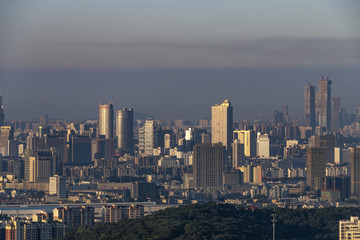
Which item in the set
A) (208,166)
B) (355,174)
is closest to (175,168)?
(208,166)

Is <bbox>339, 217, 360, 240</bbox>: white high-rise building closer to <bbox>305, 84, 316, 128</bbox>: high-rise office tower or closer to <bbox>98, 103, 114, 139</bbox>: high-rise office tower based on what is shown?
<bbox>98, 103, 114, 139</bbox>: high-rise office tower

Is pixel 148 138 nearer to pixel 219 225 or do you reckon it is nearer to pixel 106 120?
pixel 106 120

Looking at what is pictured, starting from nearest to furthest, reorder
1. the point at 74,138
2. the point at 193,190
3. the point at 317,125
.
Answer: the point at 193,190 < the point at 74,138 < the point at 317,125

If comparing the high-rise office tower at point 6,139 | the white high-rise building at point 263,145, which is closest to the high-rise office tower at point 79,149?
the high-rise office tower at point 6,139

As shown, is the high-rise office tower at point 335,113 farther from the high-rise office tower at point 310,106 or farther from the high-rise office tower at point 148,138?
the high-rise office tower at point 148,138

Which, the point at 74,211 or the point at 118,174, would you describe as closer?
the point at 74,211

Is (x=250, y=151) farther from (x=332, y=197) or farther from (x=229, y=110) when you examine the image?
(x=332, y=197)

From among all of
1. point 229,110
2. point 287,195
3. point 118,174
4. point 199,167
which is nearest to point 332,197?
point 287,195
